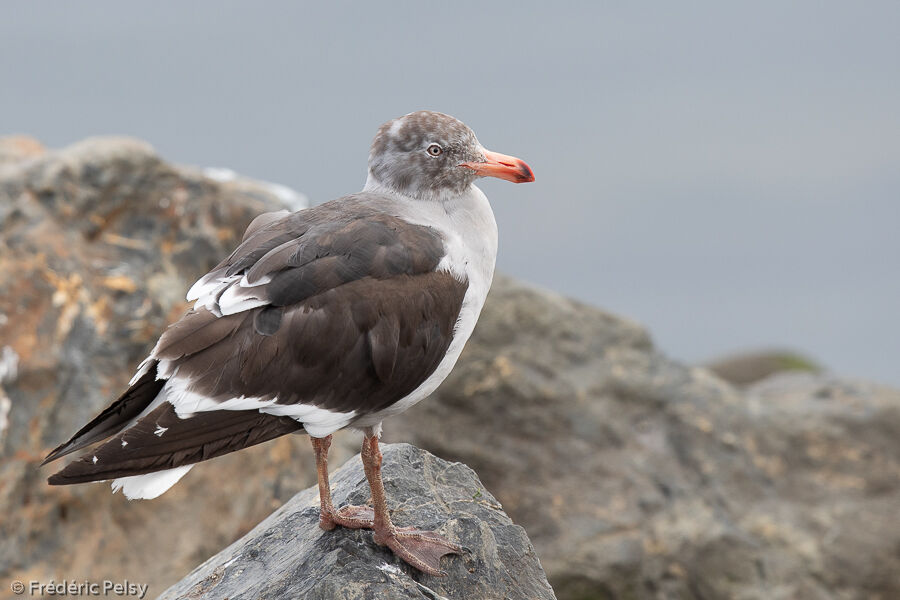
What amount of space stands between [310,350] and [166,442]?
0.83m

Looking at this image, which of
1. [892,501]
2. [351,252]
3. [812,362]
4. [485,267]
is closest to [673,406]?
[892,501]

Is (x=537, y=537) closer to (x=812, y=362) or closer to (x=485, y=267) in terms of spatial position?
(x=485, y=267)

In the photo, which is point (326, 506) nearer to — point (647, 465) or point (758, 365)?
point (647, 465)

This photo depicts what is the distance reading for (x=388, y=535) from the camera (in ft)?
20.1

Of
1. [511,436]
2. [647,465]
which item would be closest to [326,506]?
[511,436]

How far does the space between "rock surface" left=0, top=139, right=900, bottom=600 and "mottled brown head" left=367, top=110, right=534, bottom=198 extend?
409 cm

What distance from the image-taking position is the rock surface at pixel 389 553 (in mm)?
5902

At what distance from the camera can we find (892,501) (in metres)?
12.4

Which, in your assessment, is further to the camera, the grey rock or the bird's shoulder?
the grey rock

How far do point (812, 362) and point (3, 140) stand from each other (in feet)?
62.1

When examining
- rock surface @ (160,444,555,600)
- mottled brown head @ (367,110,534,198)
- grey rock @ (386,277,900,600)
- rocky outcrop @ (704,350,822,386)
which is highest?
mottled brown head @ (367,110,534,198)

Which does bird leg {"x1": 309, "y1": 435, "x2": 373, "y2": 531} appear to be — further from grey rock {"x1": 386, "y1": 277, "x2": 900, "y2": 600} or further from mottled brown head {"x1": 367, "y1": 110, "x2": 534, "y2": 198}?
grey rock {"x1": 386, "y1": 277, "x2": 900, "y2": 600}

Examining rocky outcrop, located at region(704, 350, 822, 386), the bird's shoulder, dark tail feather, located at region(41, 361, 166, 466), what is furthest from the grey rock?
rocky outcrop, located at region(704, 350, 822, 386)

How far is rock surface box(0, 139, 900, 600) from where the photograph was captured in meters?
9.39
